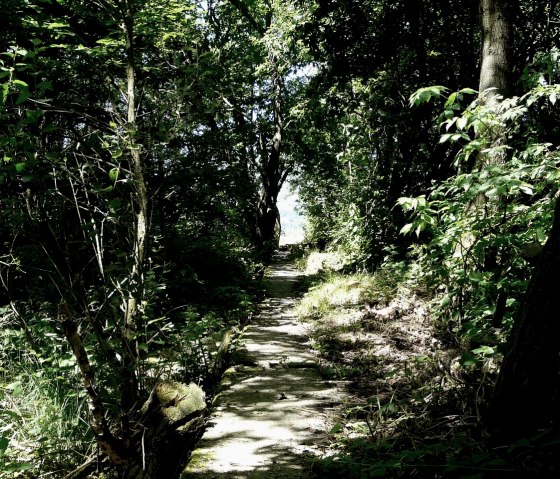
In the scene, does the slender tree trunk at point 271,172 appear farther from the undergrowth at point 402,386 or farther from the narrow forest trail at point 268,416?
the narrow forest trail at point 268,416

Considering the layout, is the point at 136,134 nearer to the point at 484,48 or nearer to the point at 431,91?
the point at 431,91

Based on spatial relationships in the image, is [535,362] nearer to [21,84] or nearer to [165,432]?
[165,432]

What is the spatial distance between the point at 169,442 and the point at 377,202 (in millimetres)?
7934

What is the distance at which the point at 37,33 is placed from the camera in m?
5.57

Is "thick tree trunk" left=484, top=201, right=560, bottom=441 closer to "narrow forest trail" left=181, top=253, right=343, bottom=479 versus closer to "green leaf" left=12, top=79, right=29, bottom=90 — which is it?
"narrow forest trail" left=181, top=253, right=343, bottom=479

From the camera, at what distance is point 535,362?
1.97 meters

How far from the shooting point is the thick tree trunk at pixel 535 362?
1871 mm

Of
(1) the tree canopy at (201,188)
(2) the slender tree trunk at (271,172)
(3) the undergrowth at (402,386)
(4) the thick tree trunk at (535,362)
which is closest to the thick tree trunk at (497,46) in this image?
(1) the tree canopy at (201,188)

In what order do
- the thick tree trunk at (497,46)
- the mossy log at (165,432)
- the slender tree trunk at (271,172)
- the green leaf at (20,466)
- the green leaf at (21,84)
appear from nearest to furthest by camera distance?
the green leaf at (20,466) → the green leaf at (21,84) → the mossy log at (165,432) → the thick tree trunk at (497,46) → the slender tree trunk at (271,172)

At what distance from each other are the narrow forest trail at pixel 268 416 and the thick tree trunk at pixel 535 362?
142cm

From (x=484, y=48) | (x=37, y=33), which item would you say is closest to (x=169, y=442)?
(x=484, y=48)

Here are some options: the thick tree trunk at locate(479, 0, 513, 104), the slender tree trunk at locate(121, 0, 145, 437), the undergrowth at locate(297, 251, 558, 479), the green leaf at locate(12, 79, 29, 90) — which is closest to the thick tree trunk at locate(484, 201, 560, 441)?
the undergrowth at locate(297, 251, 558, 479)

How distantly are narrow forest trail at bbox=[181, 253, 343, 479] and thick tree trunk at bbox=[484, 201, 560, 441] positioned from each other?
1.42m

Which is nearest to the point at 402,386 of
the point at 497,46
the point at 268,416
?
the point at 268,416
